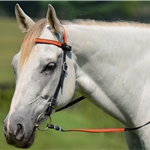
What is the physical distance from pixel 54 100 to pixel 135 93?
0.98 meters

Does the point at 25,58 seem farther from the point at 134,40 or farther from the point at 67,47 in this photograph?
the point at 134,40

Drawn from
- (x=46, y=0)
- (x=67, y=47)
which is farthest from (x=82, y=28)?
(x=46, y=0)

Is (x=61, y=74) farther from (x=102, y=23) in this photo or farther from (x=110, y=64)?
(x=102, y=23)

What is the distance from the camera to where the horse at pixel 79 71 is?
390 cm

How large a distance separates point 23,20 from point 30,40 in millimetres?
467

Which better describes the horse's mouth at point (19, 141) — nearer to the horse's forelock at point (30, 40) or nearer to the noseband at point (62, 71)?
the noseband at point (62, 71)

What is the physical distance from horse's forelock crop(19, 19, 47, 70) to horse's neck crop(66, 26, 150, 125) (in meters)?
0.34

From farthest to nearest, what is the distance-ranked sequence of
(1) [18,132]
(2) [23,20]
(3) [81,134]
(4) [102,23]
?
(3) [81,134]
(4) [102,23]
(2) [23,20]
(1) [18,132]

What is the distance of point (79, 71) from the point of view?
14.2 ft

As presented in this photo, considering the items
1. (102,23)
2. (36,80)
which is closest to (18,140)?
(36,80)

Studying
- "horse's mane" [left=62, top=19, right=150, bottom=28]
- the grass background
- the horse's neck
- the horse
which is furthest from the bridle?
the grass background

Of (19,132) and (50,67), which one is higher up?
(50,67)

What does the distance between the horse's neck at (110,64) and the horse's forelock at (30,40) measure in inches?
13.6

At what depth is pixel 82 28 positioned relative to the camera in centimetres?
442
